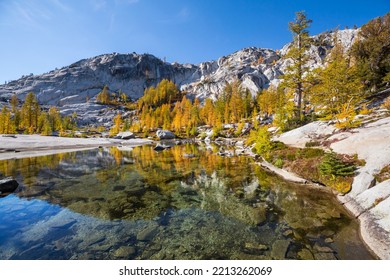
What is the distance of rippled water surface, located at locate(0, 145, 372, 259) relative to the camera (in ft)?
26.5

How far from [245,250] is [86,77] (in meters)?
234

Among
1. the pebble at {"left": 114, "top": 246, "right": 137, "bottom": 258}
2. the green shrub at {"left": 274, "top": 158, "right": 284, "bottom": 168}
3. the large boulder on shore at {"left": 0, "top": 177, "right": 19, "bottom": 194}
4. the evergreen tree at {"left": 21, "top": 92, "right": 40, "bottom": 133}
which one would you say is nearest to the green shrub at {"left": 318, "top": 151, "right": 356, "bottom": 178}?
the green shrub at {"left": 274, "top": 158, "right": 284, "bottom": 168}

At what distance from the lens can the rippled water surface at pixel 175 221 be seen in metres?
8.07

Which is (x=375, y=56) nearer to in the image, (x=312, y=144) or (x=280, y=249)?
(x=312, y=144)

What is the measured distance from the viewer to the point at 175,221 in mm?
10938

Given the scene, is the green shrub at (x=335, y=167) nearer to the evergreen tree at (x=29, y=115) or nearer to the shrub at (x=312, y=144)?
the shrub at (x=312, y=144)

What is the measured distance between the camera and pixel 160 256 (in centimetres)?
774

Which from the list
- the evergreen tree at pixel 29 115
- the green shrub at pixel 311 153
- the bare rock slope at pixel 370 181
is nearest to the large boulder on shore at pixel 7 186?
the bare rock slope at pixel 370 181

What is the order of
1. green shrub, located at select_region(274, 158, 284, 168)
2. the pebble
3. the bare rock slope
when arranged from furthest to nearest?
1. green shrub, located at select_region(274, 158, 284, 168)
2. the bare rock slope
3. the pebble

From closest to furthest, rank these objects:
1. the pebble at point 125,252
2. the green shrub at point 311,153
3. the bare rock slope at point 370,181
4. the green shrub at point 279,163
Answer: the pebble at point 125,252 → the bare rock slope at point 370,181 → the green shrub at point 311,153 → the green shrub at point 279,163

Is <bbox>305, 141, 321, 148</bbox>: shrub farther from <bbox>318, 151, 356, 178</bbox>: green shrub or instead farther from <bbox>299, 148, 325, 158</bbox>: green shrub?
<bbox>318, 151, 356, 178</bbox>: green shrub

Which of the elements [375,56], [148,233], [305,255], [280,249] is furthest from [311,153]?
[375,56]

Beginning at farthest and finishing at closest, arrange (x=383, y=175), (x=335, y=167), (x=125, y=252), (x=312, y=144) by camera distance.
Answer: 1. (x=312, y=144)
2. (x=335, y=167)
3. (x=383, y=175)
4. (x=125, y=252)

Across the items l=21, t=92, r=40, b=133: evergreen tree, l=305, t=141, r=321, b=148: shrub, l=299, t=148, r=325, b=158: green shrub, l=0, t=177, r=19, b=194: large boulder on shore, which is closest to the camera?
l=0, t=177, r=19, b=194: large boulder on shore
